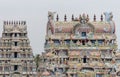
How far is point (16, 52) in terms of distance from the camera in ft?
251

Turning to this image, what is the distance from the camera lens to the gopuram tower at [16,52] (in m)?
75.6

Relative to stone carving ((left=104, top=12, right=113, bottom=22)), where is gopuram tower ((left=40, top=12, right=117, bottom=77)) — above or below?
below

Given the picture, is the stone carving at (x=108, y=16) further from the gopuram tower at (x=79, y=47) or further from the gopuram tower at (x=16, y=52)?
the gopuram tower at (x=16, y=52)

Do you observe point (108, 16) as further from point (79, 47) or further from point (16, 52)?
point (16, 52)

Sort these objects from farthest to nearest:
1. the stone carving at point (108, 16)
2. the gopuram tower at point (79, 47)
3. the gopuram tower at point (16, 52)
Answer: the stone carving at point (108, 16) < the gopuram tower at point (79, 47) < the gopuram tower at point (16, 52)

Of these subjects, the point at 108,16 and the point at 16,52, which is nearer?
the point at 16,52

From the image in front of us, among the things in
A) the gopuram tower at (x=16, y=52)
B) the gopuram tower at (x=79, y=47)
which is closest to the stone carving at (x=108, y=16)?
the gopuram tower at (x=79, y=47)

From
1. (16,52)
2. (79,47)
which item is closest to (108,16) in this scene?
(79,47)

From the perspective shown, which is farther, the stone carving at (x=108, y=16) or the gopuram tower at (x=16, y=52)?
the stone carving at (x=108, y=16)

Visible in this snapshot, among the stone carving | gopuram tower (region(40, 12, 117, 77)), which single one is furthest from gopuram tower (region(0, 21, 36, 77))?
the stone carving

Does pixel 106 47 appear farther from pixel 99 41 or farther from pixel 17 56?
pixel 17 56

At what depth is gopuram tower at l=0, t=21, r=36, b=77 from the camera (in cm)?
7556

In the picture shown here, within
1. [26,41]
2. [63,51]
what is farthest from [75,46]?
[26,41]

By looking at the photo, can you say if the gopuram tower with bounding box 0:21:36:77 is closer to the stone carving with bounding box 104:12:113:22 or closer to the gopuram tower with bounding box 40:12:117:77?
the gopuram tower with bounding box 40:12:117:77
